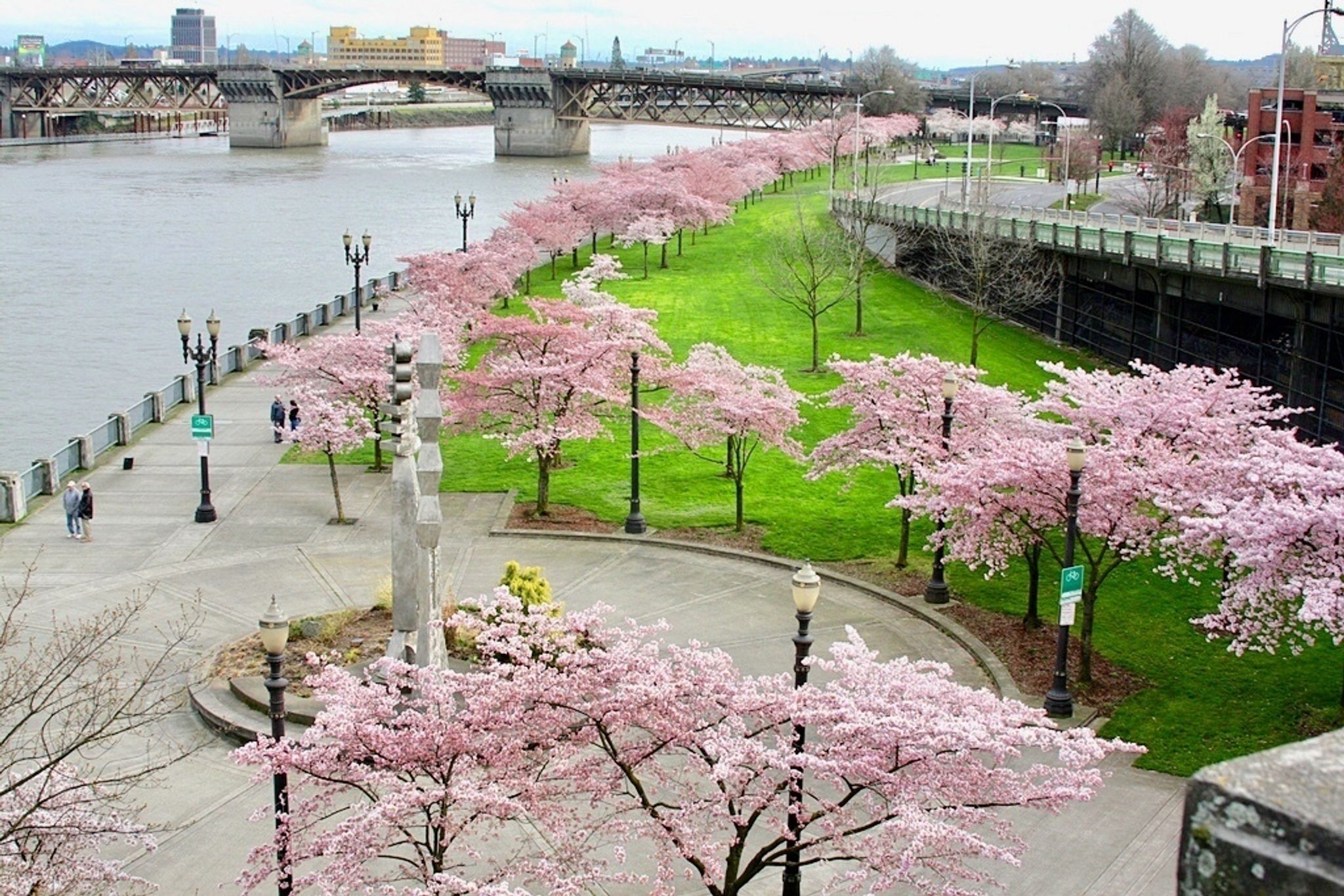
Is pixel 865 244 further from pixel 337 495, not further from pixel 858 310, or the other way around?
pixel 337 495

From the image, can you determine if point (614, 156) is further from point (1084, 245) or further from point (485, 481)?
point (485, 481)

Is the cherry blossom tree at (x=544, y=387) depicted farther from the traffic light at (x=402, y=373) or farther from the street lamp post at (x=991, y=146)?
the street lamp post at (x=991, y=146)

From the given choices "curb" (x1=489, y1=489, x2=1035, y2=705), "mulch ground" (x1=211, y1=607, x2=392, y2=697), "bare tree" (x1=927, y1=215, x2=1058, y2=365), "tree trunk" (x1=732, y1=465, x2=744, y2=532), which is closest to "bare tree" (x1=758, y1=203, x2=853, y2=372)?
"bare tree" (x1=927, y1=215, x2=1058, y2=365)

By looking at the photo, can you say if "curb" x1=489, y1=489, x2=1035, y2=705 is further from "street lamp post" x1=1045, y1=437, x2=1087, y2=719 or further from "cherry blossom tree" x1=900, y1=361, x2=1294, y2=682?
"cherry blossom tree" x1=900, y1=361, x2=1294, y2=682

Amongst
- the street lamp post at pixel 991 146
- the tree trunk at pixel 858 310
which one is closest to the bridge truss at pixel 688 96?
the street lamp post at pixel 991 146

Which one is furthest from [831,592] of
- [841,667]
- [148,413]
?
[148,413]

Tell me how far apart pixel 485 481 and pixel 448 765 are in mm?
22102

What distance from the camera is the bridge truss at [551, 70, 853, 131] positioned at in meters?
170

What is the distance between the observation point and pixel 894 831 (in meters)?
13.6

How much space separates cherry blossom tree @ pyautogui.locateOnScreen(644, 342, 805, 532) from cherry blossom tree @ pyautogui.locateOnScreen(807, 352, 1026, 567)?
66.7 inches

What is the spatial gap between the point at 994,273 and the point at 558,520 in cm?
3121

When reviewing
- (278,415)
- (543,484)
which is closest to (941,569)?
(543,484)

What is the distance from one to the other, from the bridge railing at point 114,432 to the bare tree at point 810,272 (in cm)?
1902

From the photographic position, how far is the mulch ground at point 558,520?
32188mm
